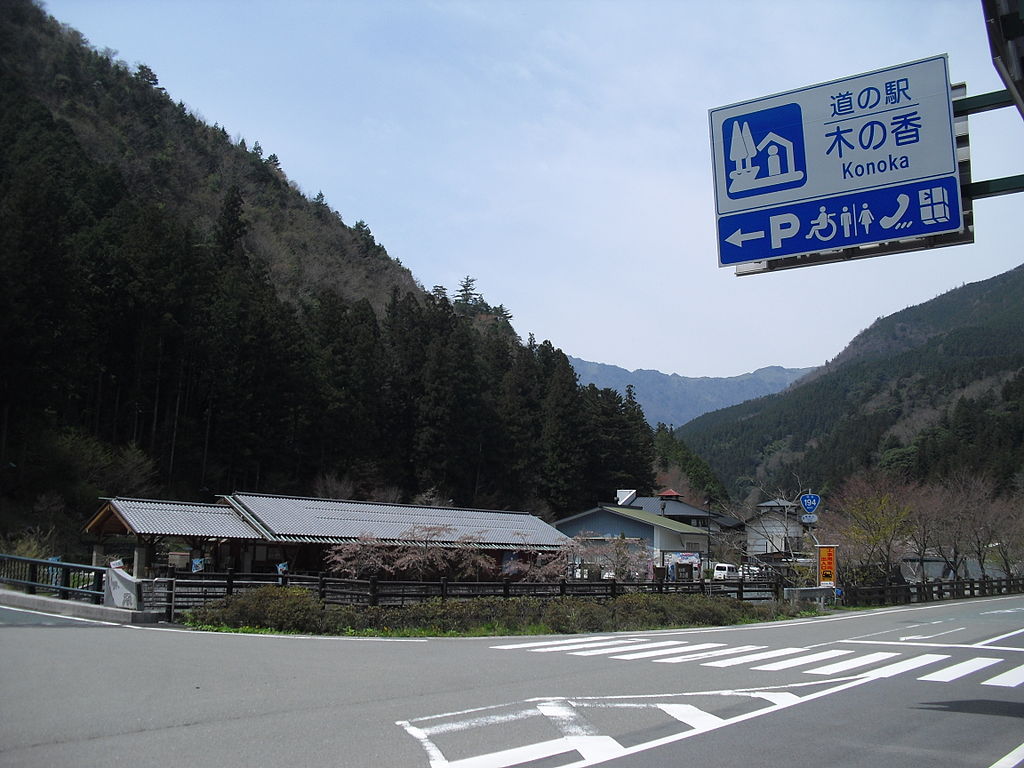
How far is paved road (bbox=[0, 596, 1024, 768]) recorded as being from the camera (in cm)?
610

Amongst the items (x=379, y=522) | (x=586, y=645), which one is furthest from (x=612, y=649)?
(x=379, y=522)

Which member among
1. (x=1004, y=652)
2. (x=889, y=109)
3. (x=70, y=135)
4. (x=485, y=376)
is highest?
(x=70, y=135)

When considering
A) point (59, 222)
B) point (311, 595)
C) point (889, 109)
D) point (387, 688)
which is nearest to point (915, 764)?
point (387, 688)

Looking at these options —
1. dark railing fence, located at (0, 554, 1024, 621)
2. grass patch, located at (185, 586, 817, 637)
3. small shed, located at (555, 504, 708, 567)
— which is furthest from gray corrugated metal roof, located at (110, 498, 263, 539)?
small shed, located at (555, 504, 708, 567)

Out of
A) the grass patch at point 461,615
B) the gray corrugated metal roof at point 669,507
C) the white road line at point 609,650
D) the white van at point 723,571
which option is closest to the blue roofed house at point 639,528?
the gray corrugated metal roof at point 669,507

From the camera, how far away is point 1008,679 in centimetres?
1083

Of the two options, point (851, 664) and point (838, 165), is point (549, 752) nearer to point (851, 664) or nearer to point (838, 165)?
point (838, 165)

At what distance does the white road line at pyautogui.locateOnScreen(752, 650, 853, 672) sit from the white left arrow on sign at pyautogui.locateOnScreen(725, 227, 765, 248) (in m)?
6.08

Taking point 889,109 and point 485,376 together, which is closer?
point 889,109

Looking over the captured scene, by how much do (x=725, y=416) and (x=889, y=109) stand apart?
614ft

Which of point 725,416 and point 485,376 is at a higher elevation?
point 725,416

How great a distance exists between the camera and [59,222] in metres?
34.7

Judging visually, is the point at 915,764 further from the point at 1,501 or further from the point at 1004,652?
the point at 1,501

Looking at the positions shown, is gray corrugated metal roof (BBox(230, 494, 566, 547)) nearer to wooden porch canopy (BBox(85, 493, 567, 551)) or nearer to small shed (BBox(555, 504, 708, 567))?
wooden porch canopy (BBox(85, 493, 567, 551))
